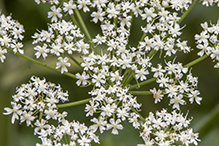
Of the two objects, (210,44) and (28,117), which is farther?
(210,44)

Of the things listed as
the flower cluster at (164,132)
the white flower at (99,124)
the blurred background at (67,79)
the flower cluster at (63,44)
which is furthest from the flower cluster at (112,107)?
the blurred background at (67,79)

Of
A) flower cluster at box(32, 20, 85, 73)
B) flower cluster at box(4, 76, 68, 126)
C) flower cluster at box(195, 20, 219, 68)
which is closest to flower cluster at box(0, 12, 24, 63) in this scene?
flower cluster at box(32, 20, 85, 73)

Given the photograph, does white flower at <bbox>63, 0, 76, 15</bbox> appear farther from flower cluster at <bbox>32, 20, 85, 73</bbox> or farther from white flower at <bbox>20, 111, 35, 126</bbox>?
white flower at <bbox>20, 111, 35, 126</bbox>

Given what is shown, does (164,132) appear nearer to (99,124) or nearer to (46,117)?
(99,124)

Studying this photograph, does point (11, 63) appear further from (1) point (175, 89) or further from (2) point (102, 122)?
(1) point (175, 89)

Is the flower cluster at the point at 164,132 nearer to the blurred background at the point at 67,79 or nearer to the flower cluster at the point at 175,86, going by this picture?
the flower cluster at the point at 175,86

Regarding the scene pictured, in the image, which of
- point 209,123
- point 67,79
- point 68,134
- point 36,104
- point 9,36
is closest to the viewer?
point 68,134

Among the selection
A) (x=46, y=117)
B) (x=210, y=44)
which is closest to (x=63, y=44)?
(x=46, y=117)

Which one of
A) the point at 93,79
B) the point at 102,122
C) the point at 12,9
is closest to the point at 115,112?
the point at 102,122
